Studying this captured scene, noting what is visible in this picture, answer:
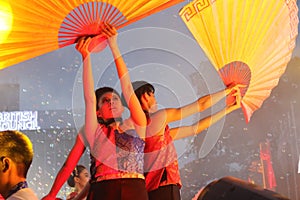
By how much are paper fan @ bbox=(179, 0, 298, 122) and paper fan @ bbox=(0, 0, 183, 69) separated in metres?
0.75

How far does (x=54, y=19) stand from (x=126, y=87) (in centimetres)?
58

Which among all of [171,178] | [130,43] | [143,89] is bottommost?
[171,178]

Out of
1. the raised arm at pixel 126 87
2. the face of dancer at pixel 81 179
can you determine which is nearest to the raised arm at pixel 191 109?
the raised arm at pixel 126 87

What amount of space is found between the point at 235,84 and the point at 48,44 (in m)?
1.35

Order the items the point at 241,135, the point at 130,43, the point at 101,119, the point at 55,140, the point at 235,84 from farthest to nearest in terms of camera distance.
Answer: the point at 241,135, the point at 55,140, the point at 130,43, the point at 235,84, the point at 101,119

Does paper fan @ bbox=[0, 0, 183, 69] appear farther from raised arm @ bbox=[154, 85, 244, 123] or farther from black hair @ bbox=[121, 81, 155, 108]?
raised arm @ bbox=[154, 85, 244, 123]

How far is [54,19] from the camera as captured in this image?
8.79 ft

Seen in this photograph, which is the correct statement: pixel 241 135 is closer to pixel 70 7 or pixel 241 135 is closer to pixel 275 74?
pixel 275 74

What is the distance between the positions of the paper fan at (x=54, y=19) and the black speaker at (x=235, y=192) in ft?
5.80

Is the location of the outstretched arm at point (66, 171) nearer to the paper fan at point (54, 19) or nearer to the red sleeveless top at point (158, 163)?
the red sleeveless top at point (158, 163)

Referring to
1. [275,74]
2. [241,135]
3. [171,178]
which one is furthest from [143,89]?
[241,135]

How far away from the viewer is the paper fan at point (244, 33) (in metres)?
3.50

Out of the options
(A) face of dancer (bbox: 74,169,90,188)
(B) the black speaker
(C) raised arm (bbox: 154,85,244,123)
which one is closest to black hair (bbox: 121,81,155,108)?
(C) raised arm (bbox: 154,85,244,123)

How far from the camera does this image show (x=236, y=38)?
3.53 metres
